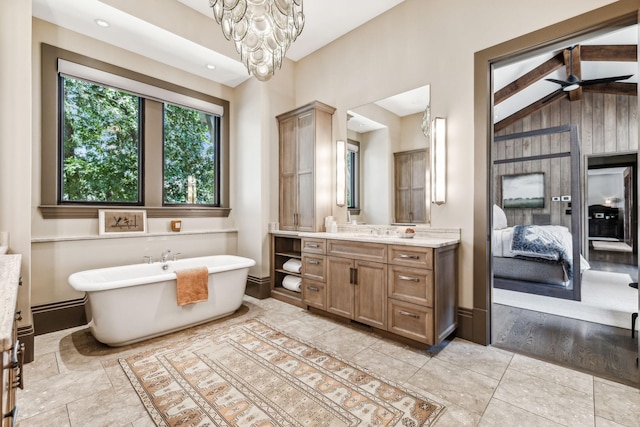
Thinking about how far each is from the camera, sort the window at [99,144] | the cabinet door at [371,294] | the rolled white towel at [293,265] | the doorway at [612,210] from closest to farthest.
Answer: the cabinet door at [371,294], the window at [99,144], the rolled white towel at [293,265], the doorway at [612,210]

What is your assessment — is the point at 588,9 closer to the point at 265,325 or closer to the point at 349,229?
the point at 349,229

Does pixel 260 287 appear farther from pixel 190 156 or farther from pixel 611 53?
pixel 611 53

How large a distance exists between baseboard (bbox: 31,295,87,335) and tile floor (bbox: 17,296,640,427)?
13cm

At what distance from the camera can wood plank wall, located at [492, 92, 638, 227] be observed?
5809 mm

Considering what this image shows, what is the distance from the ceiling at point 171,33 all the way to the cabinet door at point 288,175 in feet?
3.23

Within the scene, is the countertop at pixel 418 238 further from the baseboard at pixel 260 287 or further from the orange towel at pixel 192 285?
the orange towel at pixel 192 285

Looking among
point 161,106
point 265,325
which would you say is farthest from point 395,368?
point 161,106

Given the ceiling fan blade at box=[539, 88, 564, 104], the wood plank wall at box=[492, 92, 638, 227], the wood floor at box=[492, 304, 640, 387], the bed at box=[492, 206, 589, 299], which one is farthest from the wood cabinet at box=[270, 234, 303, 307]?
the ceiling fan blade at box=[539, 88, 564, 104]

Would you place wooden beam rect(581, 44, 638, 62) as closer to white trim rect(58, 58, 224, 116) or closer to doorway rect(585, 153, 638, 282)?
doorway rect(585, 153, 638, 282)

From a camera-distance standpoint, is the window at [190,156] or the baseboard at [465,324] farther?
the window at [190,156]

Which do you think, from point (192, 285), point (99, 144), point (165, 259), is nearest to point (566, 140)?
point (192, 285)

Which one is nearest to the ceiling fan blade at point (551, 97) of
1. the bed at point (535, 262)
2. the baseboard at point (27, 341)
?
the bed at point (535, 262)

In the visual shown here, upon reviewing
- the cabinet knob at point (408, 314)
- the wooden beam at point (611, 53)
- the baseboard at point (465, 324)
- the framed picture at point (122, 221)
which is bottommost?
the baseboard at point (465, 324)

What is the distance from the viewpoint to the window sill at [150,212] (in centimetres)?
302
